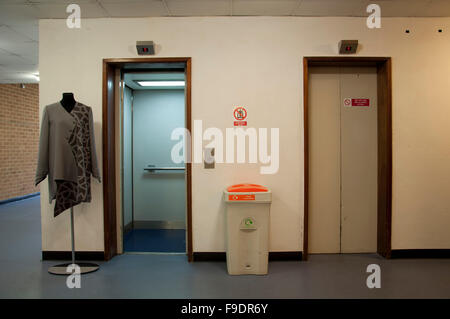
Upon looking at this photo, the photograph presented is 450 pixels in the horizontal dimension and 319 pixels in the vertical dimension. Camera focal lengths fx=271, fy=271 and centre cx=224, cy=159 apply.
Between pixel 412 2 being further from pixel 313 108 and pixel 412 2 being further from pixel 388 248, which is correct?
pixel 388 248

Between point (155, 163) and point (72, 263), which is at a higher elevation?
point (155, 163)

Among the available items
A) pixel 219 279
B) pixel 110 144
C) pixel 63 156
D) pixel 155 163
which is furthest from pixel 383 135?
pixel 63 156

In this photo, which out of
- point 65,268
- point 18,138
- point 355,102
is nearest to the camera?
point 65,268

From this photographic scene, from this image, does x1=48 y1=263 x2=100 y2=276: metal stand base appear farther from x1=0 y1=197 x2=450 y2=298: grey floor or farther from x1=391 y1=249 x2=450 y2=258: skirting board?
x1=391 y1=249 x2=450 y2=258: skirting board

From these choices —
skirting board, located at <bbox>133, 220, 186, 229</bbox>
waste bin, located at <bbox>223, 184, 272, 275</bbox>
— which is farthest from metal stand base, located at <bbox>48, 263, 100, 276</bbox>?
skirting board, located at <bbox>133, 220, 186, 229</bbox>

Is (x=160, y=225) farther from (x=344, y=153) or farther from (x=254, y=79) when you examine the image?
(x=344, y=153)

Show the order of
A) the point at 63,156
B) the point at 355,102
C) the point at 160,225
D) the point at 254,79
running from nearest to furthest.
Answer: the point at 63,156 → the point at 254,79 → the point at 355,102 → the point at 160,225

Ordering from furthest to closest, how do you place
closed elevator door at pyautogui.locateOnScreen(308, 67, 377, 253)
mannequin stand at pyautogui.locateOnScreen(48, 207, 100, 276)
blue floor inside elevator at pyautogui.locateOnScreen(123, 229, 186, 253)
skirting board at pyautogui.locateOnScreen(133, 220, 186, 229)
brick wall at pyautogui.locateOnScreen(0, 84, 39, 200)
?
brick wall at pyautogui.locateOnScreen(0, 84, 39, 200)
skirting board at pyautogui.locateOnScreen(133, 220, 186, 229)
blue floor inside elevator at pyautogui.locateOnScreen(123, 229, 186, 253)
closed elevator door at pyautogui.locateOnScreen(308, 67, 377, 253)
mannequin stand at pyautogui.locateOnScreen(48, 207, 100, 276)

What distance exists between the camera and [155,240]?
12.1 feet

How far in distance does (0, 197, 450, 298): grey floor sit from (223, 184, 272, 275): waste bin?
12 cm

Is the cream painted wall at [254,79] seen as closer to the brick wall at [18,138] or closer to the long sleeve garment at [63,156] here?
the long sleeve garment at [63,156]

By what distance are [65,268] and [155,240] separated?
1170mm

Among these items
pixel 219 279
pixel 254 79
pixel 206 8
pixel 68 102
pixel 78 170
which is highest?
pixel 206 8

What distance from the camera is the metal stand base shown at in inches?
104
